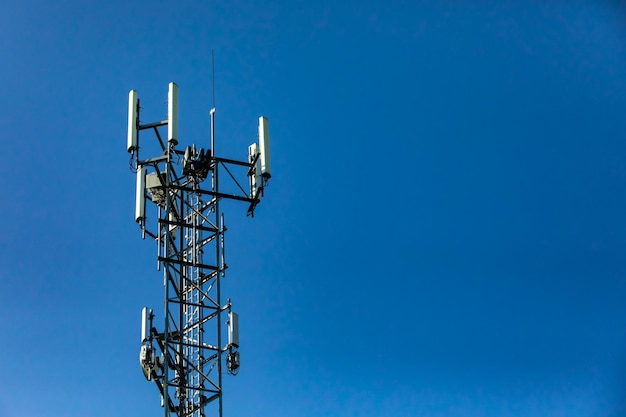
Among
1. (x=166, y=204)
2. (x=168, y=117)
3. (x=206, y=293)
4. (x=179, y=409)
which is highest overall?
(x=168, y=117)

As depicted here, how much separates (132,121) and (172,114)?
1.17 m

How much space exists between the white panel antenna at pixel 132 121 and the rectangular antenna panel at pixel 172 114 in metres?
0.96

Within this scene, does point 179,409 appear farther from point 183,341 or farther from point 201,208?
point 201,208

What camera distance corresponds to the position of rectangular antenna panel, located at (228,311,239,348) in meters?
30.9

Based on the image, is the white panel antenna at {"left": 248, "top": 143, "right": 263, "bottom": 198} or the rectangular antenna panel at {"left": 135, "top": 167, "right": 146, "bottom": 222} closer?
the rectangular antenna panel at {"left": 135, "top": 167, "right": 146, "bottom": 222}

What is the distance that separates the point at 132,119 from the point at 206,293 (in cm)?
543

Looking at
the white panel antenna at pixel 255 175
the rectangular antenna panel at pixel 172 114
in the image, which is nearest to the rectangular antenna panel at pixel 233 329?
the white panel antenna at pixel 255 175

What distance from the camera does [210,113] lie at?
33.1 m

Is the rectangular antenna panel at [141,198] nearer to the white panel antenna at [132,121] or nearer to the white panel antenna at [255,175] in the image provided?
the white panel antenna at [132,121]

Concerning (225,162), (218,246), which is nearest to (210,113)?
(225,162)

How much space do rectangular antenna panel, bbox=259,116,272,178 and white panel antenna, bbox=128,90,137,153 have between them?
3709 mm

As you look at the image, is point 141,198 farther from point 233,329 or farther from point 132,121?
point 233,329

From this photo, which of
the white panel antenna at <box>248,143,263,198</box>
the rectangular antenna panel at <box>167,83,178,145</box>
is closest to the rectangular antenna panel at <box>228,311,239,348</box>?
the white panel antenna at <box>248,143,263,198</box>

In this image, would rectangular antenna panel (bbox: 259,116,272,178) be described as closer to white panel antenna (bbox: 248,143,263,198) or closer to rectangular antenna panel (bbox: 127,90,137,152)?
white panel antenna (bbox: 248,143,263,198)
